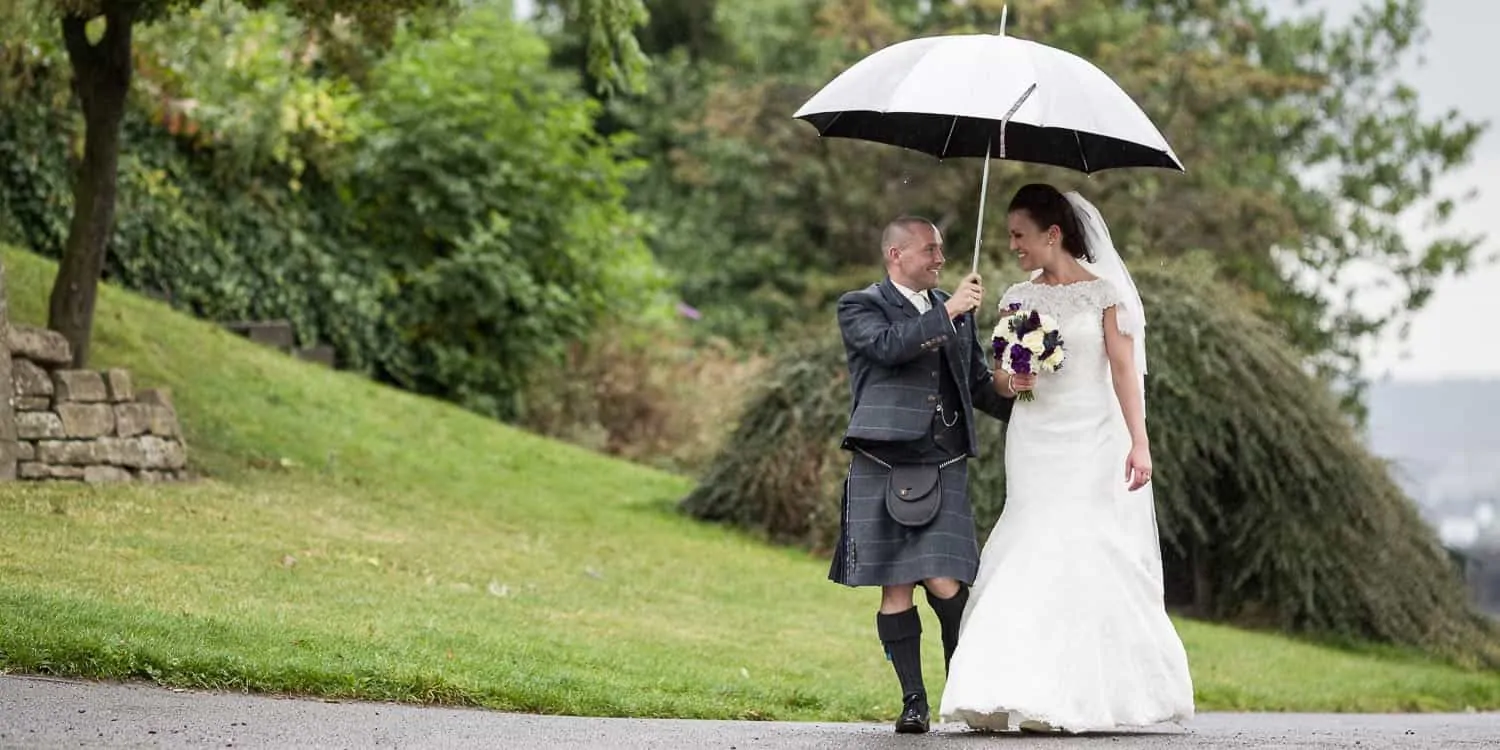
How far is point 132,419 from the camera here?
14461mm

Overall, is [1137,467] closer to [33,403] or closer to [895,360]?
[895,360]

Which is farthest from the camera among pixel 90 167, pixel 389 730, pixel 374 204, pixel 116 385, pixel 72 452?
pixel 374 204

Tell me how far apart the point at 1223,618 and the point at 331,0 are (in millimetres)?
9513

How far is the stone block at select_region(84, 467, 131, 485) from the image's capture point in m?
14.1

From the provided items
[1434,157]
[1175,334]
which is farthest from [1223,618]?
[1434,157]

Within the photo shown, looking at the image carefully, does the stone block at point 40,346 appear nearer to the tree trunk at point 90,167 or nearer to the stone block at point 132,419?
the stone block at point 132,419

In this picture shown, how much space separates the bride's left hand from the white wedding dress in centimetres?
9

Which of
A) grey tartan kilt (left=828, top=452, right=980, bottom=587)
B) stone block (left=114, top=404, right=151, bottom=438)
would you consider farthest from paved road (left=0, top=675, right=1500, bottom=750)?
stone block (left=114, top=404, right=151, bottom=438)

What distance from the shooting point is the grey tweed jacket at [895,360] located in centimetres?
763

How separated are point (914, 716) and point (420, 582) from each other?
524 centimetres

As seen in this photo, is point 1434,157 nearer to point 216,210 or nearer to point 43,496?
point 216,210

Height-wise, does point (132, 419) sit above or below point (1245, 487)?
below

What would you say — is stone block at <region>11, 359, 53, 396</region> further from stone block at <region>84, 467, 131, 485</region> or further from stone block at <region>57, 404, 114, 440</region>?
stone block at <region>84, 467, 131, 485</region>

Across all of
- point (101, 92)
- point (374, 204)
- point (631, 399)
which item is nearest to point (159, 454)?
point (101, 92)
